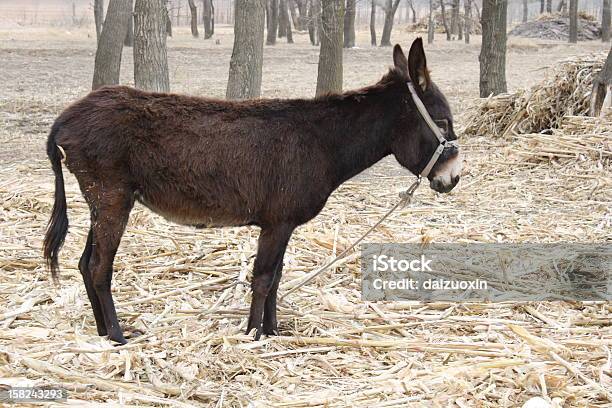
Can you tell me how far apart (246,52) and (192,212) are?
23.2 feet

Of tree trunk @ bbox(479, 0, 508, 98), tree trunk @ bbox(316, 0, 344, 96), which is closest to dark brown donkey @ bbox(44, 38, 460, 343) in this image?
tree trunk @ bbox(316, 0, 344, 96)

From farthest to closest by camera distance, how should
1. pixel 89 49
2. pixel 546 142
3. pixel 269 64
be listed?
pixel 89 49 < pixel 269 64 < pixel 546 142

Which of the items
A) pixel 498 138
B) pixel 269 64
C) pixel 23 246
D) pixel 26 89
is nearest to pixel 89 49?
pixel 269 64

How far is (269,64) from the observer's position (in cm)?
2998

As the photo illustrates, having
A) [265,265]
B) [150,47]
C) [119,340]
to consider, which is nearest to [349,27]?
[150,47]

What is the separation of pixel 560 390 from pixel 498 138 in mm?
8528

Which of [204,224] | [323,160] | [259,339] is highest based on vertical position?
[323,160]

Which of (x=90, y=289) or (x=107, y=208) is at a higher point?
(x=107, y=208)

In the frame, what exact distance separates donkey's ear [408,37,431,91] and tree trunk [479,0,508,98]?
33.7ft

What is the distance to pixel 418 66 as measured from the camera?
512 centimetres

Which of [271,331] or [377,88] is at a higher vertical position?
[377,88]

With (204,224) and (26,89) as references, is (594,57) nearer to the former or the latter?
(204,224)

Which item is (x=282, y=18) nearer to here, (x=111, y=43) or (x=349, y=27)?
(x=349, y=27)

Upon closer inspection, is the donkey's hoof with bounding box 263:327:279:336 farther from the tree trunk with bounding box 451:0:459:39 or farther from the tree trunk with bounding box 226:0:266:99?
the tree trunk with bounding box 451:0:459:39
